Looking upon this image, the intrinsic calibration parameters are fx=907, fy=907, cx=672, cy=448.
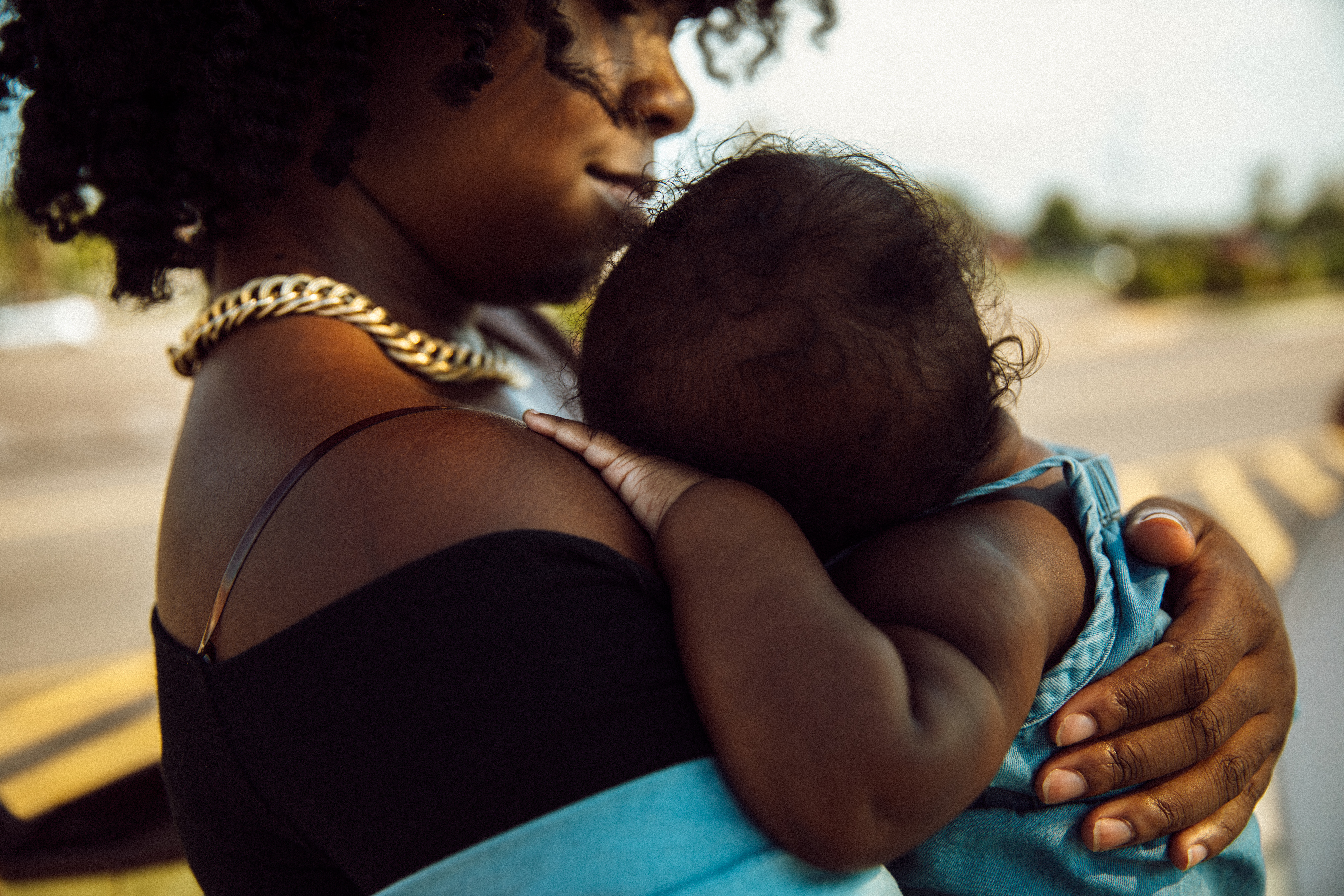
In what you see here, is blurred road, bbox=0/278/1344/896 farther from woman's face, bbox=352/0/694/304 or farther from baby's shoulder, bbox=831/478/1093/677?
woman's face, bbox=352/0/694/304

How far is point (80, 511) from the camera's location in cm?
702

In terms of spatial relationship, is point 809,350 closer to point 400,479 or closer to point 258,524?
point 400,479

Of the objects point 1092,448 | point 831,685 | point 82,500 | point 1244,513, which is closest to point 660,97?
point 831,685

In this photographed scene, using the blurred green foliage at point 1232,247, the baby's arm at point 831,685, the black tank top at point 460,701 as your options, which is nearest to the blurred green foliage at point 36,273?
the black tank top at point 460,701

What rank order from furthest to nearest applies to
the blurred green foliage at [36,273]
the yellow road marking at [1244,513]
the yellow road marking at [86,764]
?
the blurred green foliage at [36,273], the yellow road marking at [1244,513], the yellow road marking at [86,764]

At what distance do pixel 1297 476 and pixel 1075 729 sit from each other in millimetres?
7752

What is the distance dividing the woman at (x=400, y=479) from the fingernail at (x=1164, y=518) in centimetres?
7

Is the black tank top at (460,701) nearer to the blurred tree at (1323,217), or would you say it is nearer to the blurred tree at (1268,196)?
the blurred tree at (1323,217)

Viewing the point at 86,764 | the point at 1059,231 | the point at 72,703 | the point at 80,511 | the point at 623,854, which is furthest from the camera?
the point at 1059,231

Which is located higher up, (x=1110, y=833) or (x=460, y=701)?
(x=460, y=701)

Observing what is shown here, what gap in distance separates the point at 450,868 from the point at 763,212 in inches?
29.5

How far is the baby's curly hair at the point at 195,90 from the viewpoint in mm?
1103

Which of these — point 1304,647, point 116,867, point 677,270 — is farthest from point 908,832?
point 116,867

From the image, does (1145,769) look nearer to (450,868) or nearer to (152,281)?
(450,868)
